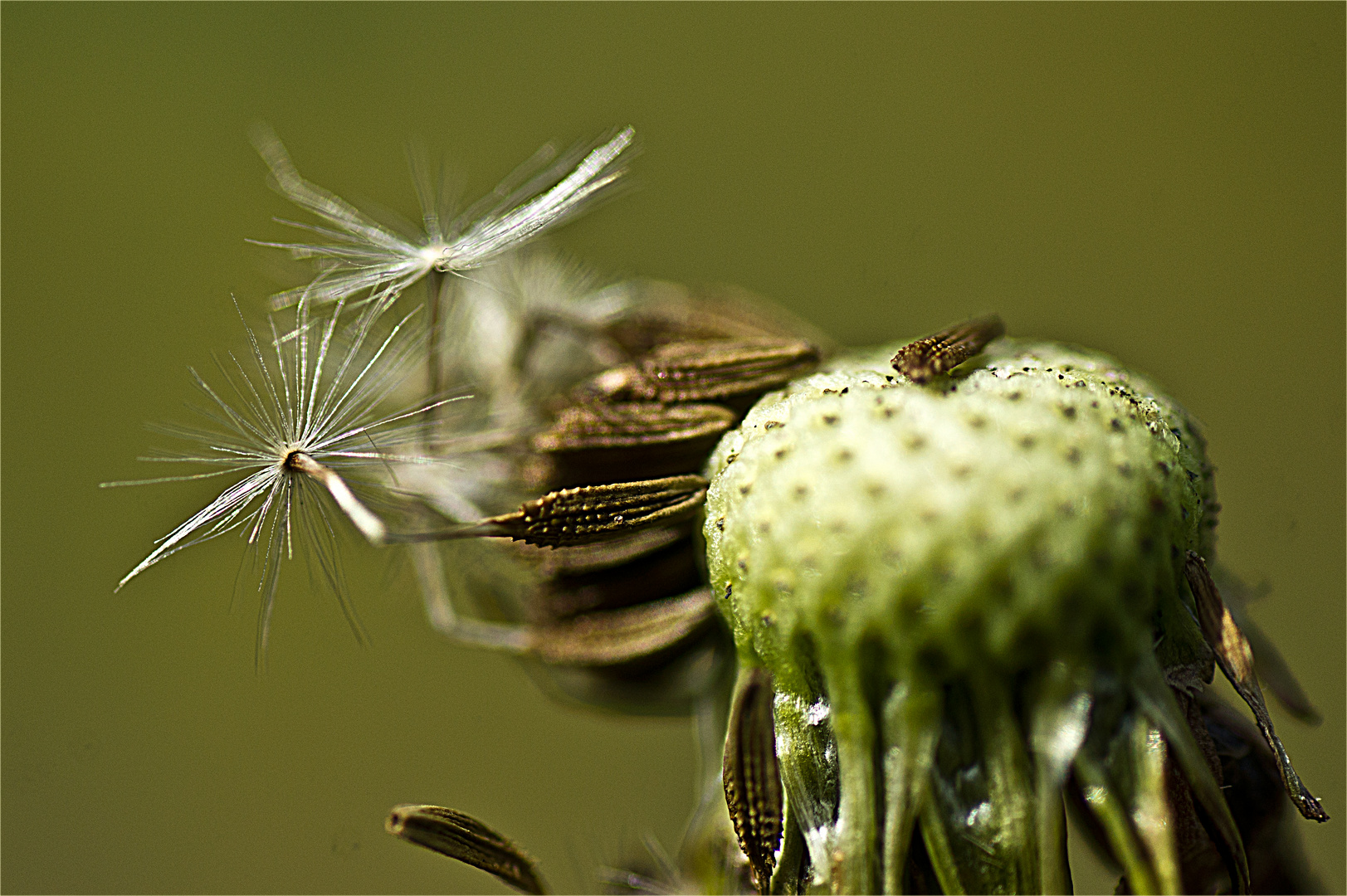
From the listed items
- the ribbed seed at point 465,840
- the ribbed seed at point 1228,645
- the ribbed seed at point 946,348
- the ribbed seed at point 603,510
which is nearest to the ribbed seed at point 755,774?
the ribbed seed at point 603,510

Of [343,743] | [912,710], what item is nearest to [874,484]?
[912,710]

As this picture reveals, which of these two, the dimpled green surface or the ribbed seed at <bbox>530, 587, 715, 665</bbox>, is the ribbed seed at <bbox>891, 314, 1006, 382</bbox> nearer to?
the dimpled green surface

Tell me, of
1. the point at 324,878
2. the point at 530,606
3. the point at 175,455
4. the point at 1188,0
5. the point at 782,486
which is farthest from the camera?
the point at 1188,0

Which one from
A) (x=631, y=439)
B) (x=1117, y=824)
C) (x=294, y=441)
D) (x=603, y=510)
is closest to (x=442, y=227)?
(x=294, y=441)

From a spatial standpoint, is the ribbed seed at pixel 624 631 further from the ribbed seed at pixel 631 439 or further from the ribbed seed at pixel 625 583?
the ribbed seed at pixel 631 439

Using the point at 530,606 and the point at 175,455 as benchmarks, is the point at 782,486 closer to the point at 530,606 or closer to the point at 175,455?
the point at 530,606

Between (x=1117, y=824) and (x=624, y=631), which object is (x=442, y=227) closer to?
(x=624, y=631)
